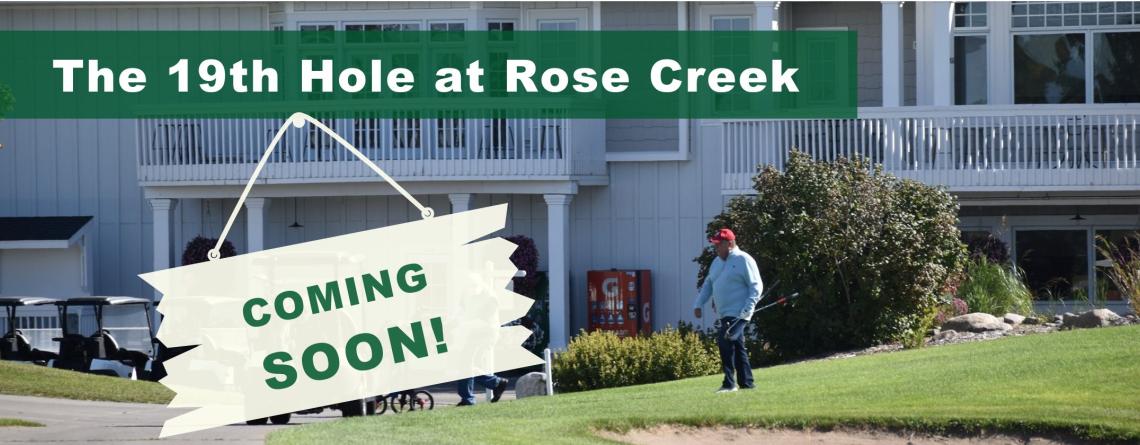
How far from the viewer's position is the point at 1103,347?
1689 centimetres

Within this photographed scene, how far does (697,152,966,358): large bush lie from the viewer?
67.5 ft

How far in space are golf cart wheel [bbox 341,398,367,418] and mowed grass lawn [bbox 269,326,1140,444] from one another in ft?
4.78

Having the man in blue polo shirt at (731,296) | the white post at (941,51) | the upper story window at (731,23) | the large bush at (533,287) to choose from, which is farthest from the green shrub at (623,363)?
the upper story window at (731,23)

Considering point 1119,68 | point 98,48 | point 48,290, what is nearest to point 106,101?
point 98,48

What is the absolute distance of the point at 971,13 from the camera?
2692 centimetres

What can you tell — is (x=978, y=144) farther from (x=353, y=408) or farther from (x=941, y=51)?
(x=353, y=408)

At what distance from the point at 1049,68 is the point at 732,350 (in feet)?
44.8

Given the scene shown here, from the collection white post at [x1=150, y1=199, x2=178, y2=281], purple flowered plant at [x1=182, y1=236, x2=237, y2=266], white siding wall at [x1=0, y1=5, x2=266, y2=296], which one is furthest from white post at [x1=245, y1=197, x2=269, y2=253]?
white siding wall at [x1=0, y1=5, x2=266, y2=296]

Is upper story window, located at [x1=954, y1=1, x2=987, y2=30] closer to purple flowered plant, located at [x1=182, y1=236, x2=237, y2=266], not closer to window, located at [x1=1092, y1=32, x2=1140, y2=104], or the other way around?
window, located at [x1=1092, y1=32, x2=1140, y2=104]

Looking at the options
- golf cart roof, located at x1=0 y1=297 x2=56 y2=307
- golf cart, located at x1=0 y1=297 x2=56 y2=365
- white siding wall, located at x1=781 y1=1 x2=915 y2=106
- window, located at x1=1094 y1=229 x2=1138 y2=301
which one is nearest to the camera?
golf cart, located at x1=0 y1=297 x2=56 y2=365

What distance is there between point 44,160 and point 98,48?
7.27ft

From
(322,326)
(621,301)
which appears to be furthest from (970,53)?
(322,326)

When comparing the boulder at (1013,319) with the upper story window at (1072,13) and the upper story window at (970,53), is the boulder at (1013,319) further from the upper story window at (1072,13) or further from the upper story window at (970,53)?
the upper story window at (1072,13)

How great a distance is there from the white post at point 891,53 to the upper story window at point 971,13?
4.56ft
